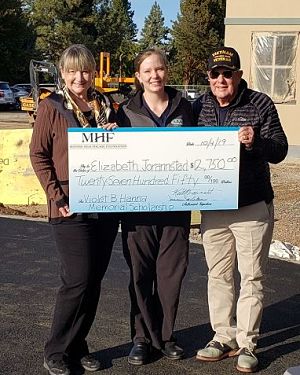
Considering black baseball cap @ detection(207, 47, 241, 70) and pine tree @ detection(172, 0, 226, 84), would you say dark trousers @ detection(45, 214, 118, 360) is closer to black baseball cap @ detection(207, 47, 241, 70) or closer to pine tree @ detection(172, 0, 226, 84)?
black baseball cap @ detection(207, 47, 241, 70)

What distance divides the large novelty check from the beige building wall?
429 inches

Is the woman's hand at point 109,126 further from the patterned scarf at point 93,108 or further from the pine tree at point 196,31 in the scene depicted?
the pine tree at point 196,31

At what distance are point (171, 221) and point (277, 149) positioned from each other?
82 centimetres

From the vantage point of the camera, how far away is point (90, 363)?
172 inches

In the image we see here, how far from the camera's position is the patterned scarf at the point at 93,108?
4.05 meters

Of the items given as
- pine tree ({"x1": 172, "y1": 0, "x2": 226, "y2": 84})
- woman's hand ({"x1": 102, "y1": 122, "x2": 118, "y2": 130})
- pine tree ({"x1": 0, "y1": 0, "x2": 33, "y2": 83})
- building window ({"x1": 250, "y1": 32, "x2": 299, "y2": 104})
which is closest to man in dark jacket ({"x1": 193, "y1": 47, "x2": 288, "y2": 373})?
woman's hand ({"x1": 102, "y1": 122, "x2": 118, "y2": 130})

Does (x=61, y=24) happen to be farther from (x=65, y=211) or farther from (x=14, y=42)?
(x=65, y=211)

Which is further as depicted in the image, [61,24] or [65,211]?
[61,24]

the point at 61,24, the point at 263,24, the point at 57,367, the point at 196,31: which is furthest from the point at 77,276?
the point at 196,31

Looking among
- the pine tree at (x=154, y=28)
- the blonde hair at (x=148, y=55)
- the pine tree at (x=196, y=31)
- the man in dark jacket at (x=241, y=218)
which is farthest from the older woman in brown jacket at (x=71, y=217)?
the pine tree at (x=154, y=28)

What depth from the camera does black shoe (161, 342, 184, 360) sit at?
14.8ft

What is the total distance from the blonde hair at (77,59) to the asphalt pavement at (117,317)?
1.92 m

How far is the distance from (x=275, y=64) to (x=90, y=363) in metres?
11.5

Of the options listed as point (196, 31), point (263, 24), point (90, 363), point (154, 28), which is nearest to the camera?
point (90, 363)
